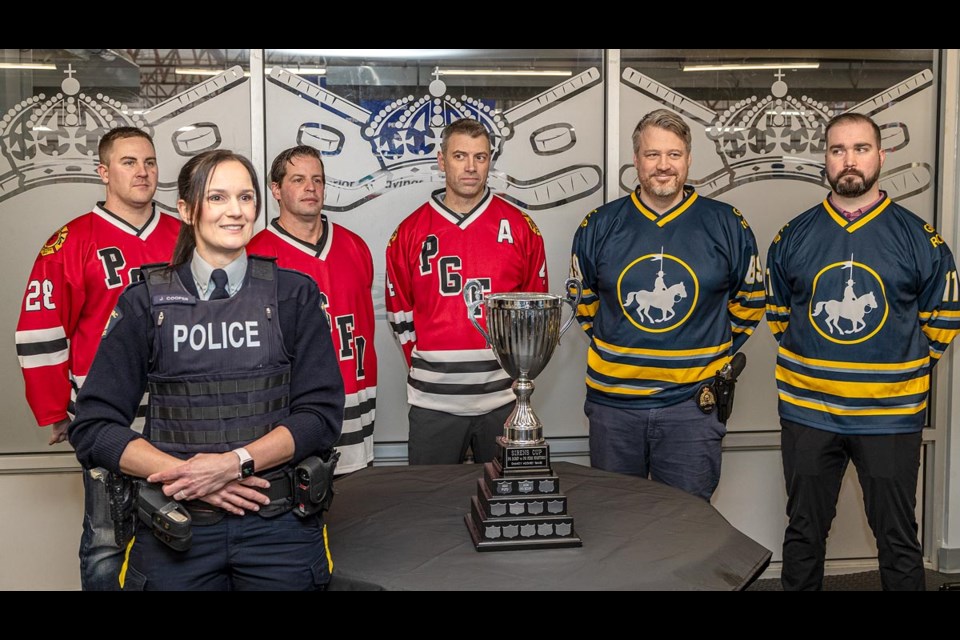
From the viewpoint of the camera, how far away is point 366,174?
3.88 m

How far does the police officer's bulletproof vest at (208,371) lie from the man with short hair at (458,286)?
1454 millimetres

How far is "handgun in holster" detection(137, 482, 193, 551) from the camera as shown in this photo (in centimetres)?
183

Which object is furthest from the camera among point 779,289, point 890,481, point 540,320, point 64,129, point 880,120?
point 880,120

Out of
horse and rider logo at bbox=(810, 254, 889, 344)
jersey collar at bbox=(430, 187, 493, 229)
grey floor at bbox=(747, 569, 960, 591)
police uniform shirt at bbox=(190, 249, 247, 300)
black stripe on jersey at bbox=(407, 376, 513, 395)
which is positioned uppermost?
jersey collar at bbox=(430, 187, 493, 229)

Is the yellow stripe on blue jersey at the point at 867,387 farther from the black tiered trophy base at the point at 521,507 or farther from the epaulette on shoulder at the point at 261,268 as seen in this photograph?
the epaulette on shoulder at the point at 261,268

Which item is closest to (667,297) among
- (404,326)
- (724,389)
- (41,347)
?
(724,389)

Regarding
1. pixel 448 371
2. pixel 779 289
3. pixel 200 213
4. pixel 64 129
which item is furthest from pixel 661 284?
pixel 64 129

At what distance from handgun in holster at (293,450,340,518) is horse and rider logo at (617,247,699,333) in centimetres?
152

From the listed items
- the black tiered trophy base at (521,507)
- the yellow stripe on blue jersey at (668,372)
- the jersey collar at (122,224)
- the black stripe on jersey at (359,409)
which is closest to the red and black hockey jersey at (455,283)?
the black stripe on jersey at (359,409)

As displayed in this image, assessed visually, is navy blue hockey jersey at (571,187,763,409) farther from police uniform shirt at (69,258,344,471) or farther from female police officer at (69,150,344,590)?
female police officer at (69,150,344,590)

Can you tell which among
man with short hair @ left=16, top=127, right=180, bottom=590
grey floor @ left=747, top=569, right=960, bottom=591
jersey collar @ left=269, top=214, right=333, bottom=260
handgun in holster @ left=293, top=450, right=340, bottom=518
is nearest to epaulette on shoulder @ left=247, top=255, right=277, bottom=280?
handgun in holster @ left=293, top=450, right=340, bottom=518

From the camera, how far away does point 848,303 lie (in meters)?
3.05

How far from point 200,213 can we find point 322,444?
56 centimetres

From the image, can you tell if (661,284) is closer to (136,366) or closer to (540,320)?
(540,320)
